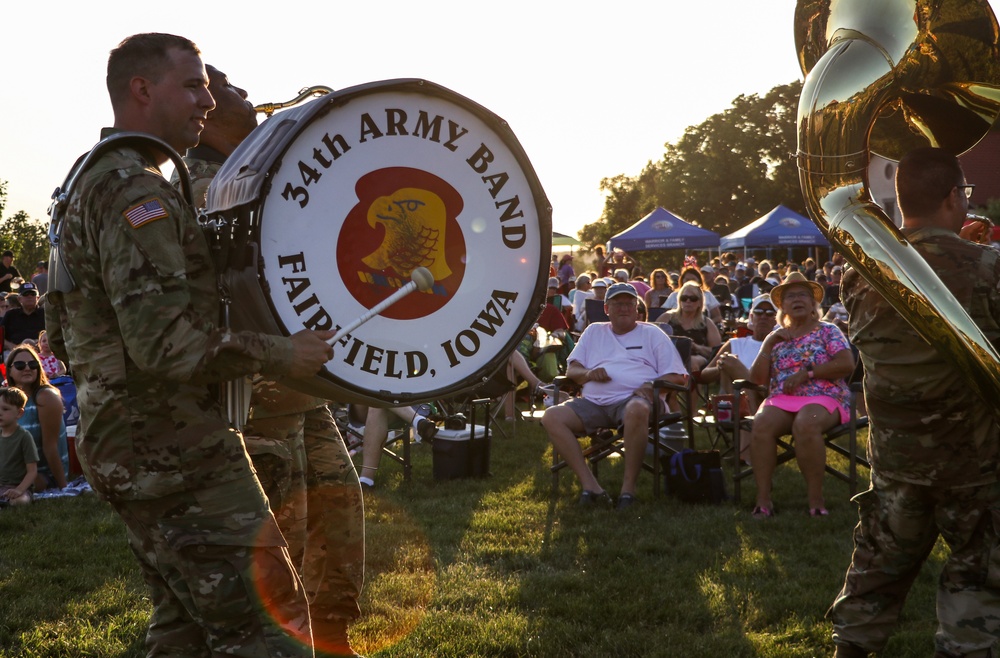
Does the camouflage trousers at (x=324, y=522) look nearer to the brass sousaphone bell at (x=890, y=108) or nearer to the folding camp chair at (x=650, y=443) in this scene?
the brass sousaphone bell at (x=890, y=108)

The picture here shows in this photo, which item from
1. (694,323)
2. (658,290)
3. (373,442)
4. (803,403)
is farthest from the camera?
(658,290)

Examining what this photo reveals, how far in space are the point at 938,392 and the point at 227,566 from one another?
7.65ft

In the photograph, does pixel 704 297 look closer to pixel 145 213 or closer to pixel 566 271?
pixel 566 271

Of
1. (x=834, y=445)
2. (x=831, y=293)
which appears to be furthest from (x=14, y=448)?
(x=831, y=293)

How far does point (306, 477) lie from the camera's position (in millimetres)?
3305

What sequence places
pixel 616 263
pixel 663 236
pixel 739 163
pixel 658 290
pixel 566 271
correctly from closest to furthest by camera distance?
pixel 658 290 < pixel 566 271 < pixel 616 263 < pixel 663 236 < pixel 739 163

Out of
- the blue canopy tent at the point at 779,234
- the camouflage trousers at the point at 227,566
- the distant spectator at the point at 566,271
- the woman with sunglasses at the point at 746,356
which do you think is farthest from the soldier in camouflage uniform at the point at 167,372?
the blue canopy tent at the point at 779,234

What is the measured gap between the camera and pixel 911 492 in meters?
3.28

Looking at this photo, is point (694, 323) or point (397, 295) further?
point (694, 323)

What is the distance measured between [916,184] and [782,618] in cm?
215

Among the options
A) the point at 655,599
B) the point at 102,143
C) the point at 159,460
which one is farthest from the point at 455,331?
the point at 655,599

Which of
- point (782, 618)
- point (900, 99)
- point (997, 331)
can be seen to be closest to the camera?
point (997, 331)

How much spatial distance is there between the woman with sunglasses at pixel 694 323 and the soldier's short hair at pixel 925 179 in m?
6.54

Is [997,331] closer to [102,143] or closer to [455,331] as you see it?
[455,331]
